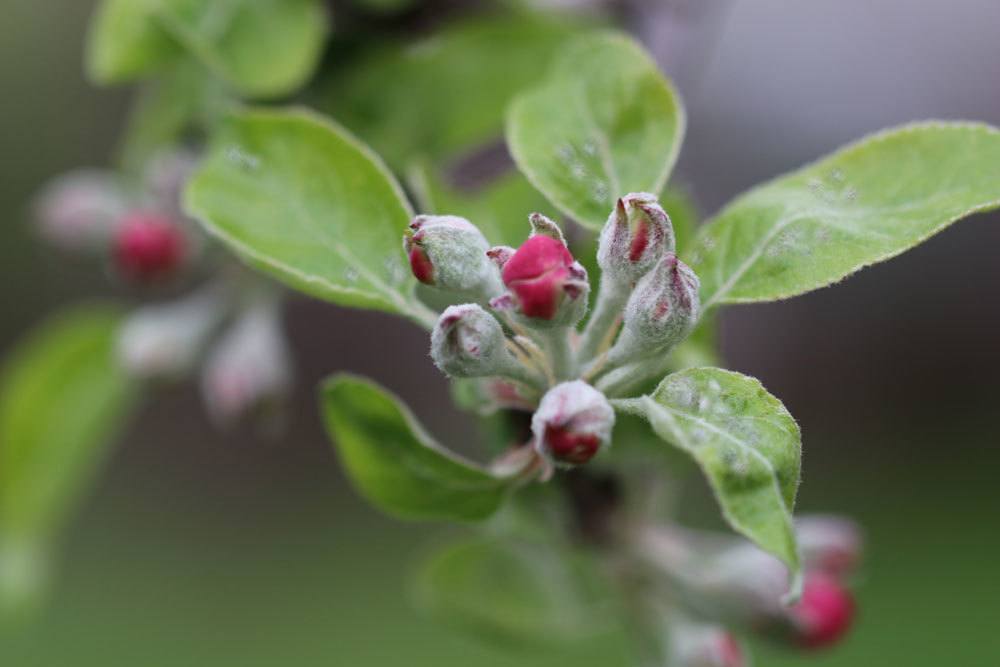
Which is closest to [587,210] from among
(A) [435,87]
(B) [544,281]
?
(B) [544,281]

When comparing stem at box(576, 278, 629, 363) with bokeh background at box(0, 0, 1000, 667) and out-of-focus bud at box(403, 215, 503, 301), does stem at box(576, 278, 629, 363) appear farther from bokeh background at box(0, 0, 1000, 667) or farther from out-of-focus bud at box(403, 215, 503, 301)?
bokeh background at box(0, 0, 1000, 667)

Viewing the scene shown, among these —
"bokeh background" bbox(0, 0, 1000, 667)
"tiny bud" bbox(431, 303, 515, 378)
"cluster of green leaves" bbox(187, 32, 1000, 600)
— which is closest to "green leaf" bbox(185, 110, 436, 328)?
"cluster of green leaves" bbox(187, 32, 1000, 600)

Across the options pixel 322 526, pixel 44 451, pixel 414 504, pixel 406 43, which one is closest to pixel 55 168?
pixel 322 526

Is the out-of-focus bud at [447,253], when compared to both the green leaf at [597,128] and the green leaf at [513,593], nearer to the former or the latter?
the green leaf at [597,128]

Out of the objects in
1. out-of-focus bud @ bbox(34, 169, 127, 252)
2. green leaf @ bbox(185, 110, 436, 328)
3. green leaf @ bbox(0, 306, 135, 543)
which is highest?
green leaf @ bbox(185, 110, 436, 328)

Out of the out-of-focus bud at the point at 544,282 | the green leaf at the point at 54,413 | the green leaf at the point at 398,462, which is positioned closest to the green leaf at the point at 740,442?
the out-of-focus bud at the point at 544,282

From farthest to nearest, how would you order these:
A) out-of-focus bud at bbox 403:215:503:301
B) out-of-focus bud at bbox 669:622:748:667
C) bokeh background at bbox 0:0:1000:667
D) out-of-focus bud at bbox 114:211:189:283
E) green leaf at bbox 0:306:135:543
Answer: bokeh background at bbox 0:0:1000:667 < green leaf at bbox 0:306:135:543 < out-of-focus bud at bbox 114:211:189:283 < out-of-focus bud at bbox 669:622:748:667 < out-of-focus bud at bbox 403:215:503:301
